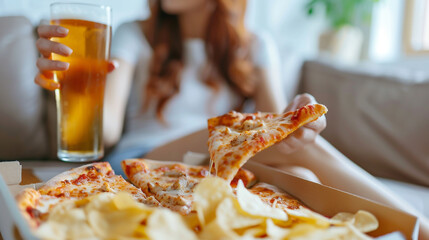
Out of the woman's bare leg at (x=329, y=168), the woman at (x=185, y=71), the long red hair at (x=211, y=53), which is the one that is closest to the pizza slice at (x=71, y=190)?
the woman's bare leg at (x=329, y=168)

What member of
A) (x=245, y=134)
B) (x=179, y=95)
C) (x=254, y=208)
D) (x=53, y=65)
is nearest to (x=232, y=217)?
(x=254, y=208)

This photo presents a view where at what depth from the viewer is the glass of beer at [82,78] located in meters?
0.79

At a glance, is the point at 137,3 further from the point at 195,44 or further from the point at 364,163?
the point at 364,163

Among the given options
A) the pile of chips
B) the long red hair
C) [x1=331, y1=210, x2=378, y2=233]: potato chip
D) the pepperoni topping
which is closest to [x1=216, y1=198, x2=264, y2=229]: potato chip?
the pile of chips

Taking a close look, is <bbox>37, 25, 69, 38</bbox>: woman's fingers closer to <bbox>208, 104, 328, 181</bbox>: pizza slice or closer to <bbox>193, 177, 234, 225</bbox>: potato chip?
<bbox>208, 104, 328, 181</bbox>: pizza slice

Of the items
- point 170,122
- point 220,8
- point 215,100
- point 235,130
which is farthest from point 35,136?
point 235,130

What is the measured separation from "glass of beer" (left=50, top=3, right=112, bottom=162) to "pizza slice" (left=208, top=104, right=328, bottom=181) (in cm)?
30

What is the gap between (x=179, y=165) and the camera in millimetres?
794

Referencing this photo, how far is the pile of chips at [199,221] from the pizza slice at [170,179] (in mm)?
79

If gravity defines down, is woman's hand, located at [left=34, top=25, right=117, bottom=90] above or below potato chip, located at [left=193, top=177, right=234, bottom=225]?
above

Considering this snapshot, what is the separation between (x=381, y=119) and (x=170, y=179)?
43.6 inches

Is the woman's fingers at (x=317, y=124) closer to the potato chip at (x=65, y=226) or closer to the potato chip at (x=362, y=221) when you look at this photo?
the potato chip at (x=362, y=221)

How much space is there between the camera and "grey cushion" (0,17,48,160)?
4.55ft

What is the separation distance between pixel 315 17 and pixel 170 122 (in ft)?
6.06
